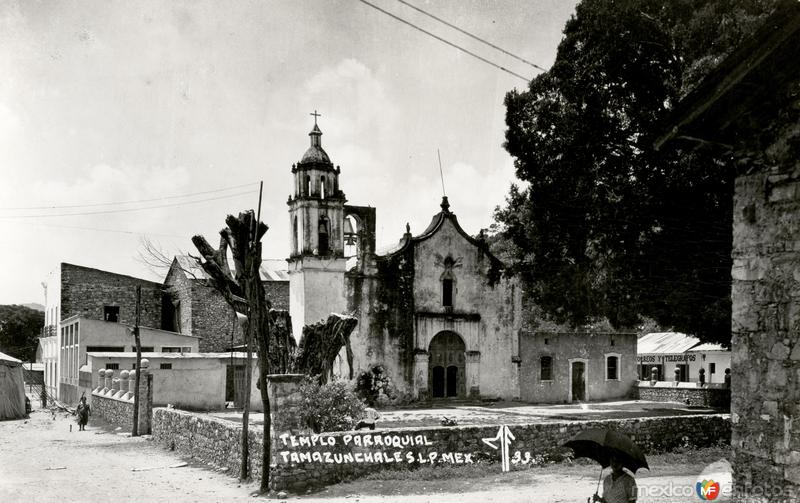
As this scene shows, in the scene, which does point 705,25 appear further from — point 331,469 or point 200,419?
point 200,419

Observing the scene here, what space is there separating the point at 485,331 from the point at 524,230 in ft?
36.4

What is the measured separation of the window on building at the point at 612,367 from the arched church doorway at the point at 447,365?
7.35 m

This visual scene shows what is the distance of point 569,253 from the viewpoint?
68.1ft

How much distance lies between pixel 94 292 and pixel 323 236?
638 inches

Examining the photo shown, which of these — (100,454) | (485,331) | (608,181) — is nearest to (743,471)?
(608,181)

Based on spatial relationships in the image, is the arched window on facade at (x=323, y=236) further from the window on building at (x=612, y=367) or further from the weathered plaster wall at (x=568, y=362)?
the window on building at (x=612, y=367)

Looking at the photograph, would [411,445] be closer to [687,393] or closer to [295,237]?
[295,237]

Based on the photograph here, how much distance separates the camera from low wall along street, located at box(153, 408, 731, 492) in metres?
12.5

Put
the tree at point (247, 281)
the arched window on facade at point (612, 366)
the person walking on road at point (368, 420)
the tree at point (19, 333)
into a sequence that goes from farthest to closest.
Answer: the tree at point (19, 333)
the arched window on facade at point (612, 366)
the person walking on road at point (368, 420)
the tree at point (247, 281)

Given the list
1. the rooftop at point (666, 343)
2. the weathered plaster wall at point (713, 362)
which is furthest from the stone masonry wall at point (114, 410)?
the weathered plaster wall at point (713, 362)

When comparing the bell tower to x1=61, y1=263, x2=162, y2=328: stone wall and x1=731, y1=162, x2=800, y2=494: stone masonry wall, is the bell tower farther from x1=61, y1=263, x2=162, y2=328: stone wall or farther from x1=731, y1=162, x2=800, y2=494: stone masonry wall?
x1=731, y1=162, x2=800, y2=494: stone masonry wall

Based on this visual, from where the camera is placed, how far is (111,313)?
4050 cm

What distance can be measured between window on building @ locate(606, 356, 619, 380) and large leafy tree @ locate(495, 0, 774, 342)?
13.8 meters

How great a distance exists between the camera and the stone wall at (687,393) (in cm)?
2673
